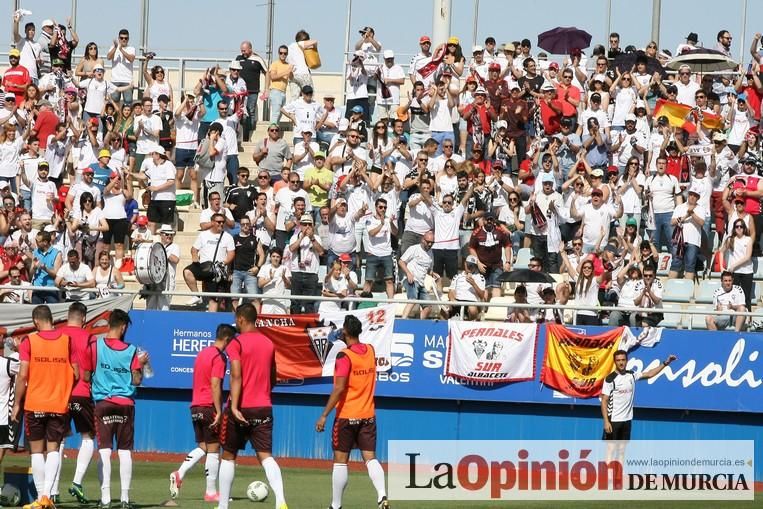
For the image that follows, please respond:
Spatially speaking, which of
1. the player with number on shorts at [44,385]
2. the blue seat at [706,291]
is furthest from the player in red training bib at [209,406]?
the blue seat at [706,291]

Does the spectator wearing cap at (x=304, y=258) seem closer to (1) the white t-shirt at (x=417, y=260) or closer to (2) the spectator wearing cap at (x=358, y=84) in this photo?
(1) the white t-shirt at (x=417, y=260)

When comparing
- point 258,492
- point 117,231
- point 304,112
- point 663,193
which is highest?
point 304,112

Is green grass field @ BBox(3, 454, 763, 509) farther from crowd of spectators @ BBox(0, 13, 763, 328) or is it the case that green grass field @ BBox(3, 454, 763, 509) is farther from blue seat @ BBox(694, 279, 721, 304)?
blue seat @ BBox(694, 279, 721, 304)

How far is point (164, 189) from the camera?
2672cm

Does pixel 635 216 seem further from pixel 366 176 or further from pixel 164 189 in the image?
pixel 164 189

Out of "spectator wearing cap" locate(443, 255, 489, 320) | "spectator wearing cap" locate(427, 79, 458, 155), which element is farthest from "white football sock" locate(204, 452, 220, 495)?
"spectator wearing cap" locate(427, 79, 458, 155)

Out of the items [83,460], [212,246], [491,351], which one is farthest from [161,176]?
[83,460]

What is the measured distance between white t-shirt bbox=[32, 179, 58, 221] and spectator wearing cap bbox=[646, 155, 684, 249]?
34.7 feet

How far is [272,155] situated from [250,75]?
3.13 metres

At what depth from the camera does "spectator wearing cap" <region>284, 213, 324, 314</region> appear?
24000 mm

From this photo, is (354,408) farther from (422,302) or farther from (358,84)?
(358,84)

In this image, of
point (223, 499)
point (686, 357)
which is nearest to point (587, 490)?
point (686, 357)

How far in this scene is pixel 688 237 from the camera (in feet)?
82.3

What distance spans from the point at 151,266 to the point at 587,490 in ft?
25.6
